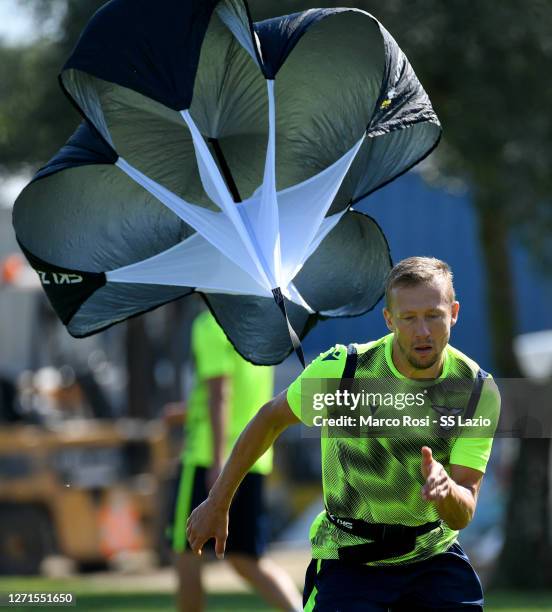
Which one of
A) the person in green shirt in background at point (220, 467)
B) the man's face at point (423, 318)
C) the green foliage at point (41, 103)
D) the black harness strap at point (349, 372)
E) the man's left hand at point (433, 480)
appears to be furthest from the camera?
the green foliage at point (41, 103)

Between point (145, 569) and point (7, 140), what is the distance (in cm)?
531

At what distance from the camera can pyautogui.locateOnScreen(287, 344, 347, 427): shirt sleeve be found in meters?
4.85

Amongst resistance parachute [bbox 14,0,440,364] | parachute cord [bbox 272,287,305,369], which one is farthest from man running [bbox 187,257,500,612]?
resistance parachute [bbox 14,0,440,364]

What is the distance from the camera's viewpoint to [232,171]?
577 centimetres

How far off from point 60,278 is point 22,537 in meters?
10.1

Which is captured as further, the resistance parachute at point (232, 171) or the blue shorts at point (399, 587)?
the resistance parachute at point (232, 171)

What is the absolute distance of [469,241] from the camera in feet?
82.1

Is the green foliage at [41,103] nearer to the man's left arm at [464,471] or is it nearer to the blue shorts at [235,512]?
the blue shorts at [235,512]

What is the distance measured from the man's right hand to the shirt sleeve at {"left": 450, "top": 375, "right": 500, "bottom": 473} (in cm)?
81

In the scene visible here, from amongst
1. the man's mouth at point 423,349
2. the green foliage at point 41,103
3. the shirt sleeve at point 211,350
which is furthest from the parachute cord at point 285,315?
the green foliage at point 41,103

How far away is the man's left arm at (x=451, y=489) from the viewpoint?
4.28 m

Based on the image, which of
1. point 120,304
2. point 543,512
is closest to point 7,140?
point 543,512

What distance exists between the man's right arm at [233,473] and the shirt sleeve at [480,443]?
568 millimetres

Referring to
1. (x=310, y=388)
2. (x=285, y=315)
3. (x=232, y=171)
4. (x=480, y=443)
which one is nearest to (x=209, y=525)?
(x=310, y=388)
